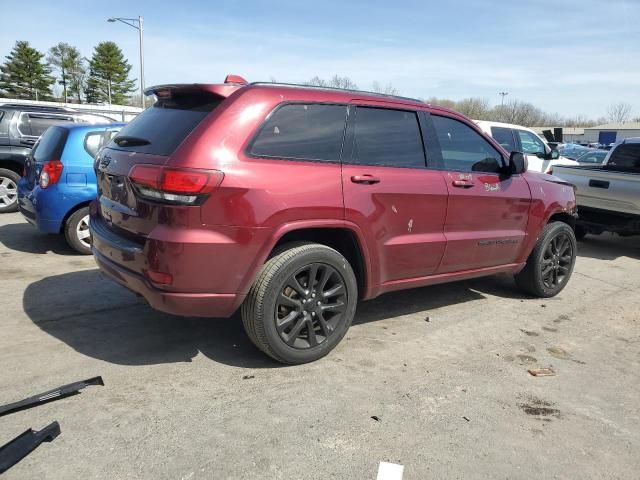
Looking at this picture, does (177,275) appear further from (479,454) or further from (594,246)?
(594,246)

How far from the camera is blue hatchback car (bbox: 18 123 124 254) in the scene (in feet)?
19.9

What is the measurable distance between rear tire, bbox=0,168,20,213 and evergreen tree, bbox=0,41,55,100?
3186 inches

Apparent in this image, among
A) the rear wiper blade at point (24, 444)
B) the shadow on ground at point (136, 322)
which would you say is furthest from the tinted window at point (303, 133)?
the rear wiper blade at point (24, 444)

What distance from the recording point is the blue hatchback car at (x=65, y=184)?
608cm

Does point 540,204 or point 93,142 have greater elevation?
point 93,142

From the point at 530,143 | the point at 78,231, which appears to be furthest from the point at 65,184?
the point at 530,143

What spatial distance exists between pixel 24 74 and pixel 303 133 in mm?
88961

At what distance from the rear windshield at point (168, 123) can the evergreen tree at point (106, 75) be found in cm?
8904

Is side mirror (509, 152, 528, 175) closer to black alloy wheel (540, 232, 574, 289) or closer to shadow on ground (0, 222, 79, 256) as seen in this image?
black alloy wheel (540, 232, 574, 289)

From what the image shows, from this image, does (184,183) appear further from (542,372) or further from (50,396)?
A: (542,372)

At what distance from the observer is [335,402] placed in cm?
321

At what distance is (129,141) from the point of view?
3.69m

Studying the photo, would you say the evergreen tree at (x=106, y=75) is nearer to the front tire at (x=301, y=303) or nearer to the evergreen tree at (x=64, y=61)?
the evergreen tree at (x=64, y=61)

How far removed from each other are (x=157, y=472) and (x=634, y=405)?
2.90 meters
